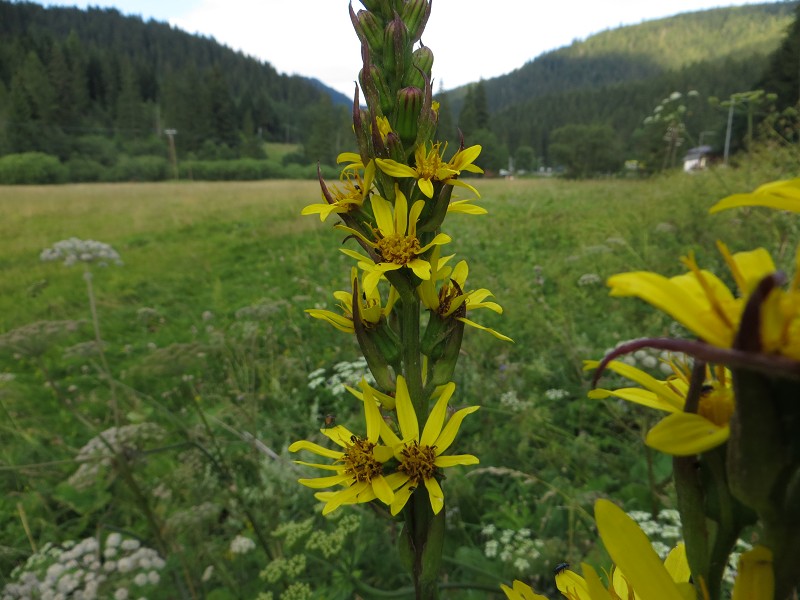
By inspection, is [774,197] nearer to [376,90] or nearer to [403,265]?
[403,265]

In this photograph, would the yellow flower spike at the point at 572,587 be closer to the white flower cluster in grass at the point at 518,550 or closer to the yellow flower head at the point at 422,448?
the yellow flower head at the point at 422,448

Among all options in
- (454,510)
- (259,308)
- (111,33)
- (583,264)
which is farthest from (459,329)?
(111,33)

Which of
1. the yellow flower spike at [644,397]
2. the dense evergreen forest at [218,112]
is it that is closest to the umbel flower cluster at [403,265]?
the yellow flower spike at [644,397]

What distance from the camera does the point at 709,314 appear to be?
0.38 m

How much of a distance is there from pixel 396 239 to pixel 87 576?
179 centimetres

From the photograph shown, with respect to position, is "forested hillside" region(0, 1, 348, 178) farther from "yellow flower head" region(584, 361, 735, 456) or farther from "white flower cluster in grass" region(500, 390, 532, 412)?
"yellow flower head" region(584, 361, 735, 456)

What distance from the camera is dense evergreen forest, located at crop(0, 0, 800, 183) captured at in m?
35.8

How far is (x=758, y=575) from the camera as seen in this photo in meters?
0.44

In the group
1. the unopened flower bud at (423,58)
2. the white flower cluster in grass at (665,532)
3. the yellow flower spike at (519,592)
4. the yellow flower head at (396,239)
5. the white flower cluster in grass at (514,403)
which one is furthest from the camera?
the white flower cluster in grass at (514,403)

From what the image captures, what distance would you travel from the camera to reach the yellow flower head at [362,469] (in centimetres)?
95

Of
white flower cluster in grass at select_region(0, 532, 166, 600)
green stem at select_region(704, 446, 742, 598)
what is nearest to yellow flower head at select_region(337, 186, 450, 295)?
green stem at select_region(704, 446, 742, 598)

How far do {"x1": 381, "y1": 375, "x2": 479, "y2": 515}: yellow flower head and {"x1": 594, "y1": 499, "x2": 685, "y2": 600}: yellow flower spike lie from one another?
0.48 metres

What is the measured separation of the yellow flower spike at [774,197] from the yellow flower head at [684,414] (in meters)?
0.17

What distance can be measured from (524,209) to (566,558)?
10784 mm
